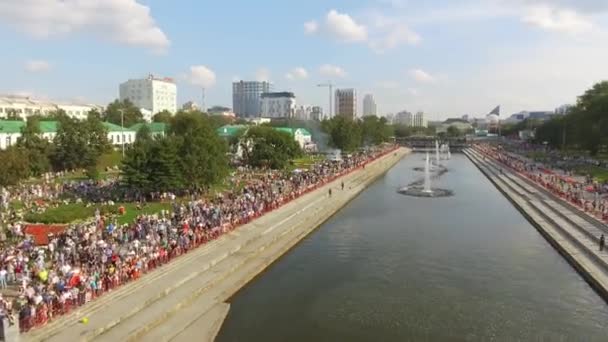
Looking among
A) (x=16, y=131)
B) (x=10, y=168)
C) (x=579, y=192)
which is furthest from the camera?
(x=16, y=131)

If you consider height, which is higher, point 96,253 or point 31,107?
point 31,107

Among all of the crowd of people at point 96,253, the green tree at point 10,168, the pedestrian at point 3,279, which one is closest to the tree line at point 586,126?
the crowd of people at point 96,253

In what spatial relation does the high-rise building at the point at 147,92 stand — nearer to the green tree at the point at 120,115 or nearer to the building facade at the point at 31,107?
the building facade at the point at 31,107

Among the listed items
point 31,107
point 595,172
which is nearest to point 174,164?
point 595,172

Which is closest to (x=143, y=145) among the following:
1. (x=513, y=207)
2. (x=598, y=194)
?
(x=513, y=207)

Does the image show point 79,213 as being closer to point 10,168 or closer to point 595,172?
point 10,168

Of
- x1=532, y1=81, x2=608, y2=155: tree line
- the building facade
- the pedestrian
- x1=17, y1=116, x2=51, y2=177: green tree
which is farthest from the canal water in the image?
the building facade

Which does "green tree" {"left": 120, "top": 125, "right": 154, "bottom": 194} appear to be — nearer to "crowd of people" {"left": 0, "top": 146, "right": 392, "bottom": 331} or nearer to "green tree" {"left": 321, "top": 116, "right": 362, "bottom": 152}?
"crowd of people" {"left": 0, "top": 146, "right": 392, "bottom": 331}
